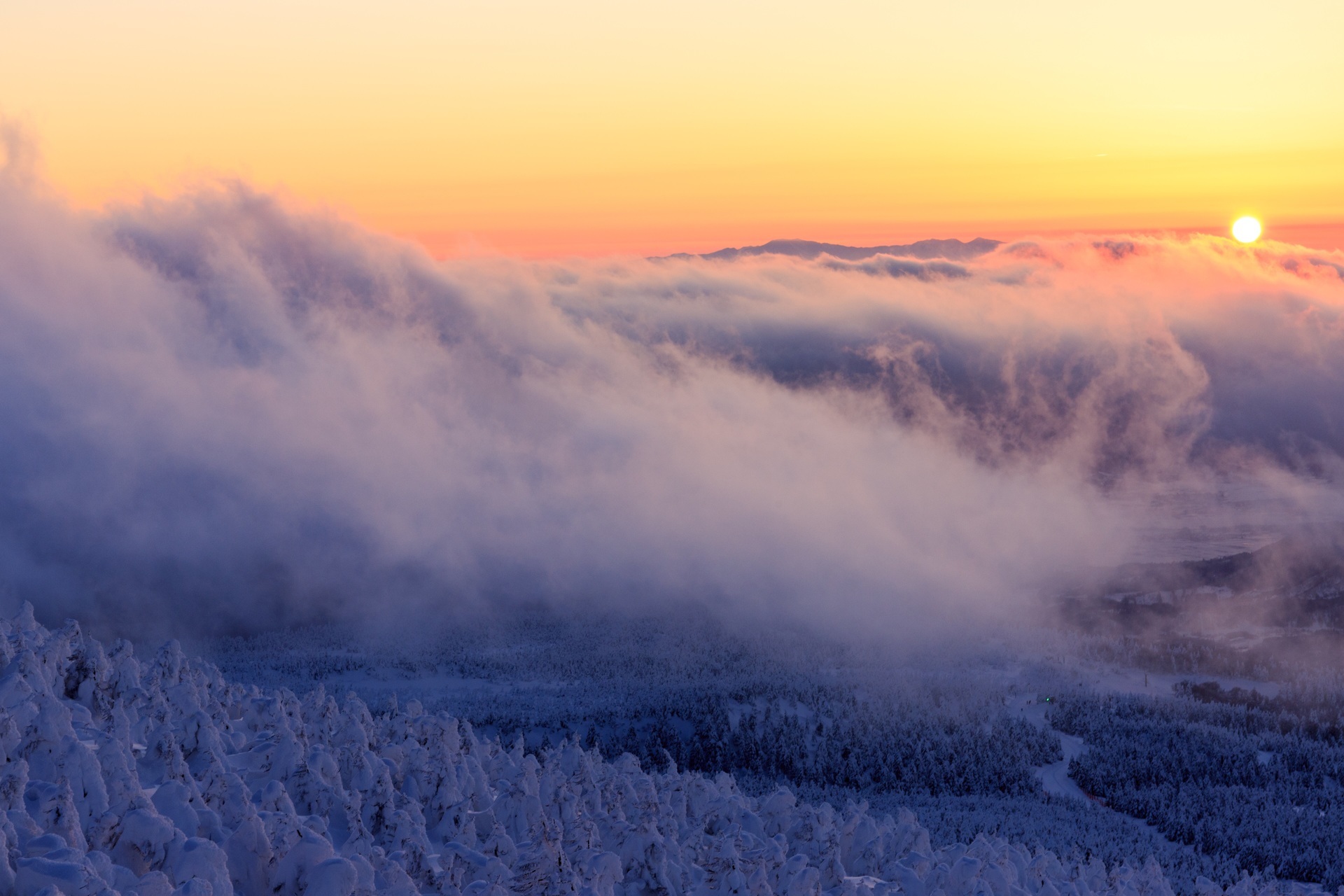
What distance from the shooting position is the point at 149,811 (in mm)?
69312

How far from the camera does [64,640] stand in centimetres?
9744

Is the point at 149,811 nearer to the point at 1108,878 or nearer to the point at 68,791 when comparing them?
the point at 68,791

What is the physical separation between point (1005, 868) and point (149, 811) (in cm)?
8480

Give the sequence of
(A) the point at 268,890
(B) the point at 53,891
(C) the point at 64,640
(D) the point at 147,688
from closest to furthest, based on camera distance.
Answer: (B) the point at 53,891
(A) the point at 268,890
(C) the point at 64,640
(D) the point at 147,688

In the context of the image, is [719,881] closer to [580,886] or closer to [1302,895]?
[580,886]

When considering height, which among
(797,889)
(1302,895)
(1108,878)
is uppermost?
(797,889)

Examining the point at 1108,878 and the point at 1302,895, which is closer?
the point at 1108,878

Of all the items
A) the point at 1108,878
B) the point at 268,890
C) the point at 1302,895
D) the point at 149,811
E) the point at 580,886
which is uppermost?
the point at 149,811

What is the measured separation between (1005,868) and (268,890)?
7664cm

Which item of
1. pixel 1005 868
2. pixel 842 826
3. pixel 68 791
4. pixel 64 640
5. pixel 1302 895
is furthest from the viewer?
pixel 1302 895

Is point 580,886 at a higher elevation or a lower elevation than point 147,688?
lower

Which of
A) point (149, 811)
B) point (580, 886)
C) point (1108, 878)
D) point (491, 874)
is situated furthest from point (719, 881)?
point (1108, 878)

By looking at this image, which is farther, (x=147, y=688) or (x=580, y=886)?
(x=147, y=688)

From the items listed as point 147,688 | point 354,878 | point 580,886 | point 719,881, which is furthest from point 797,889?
point 147,688
